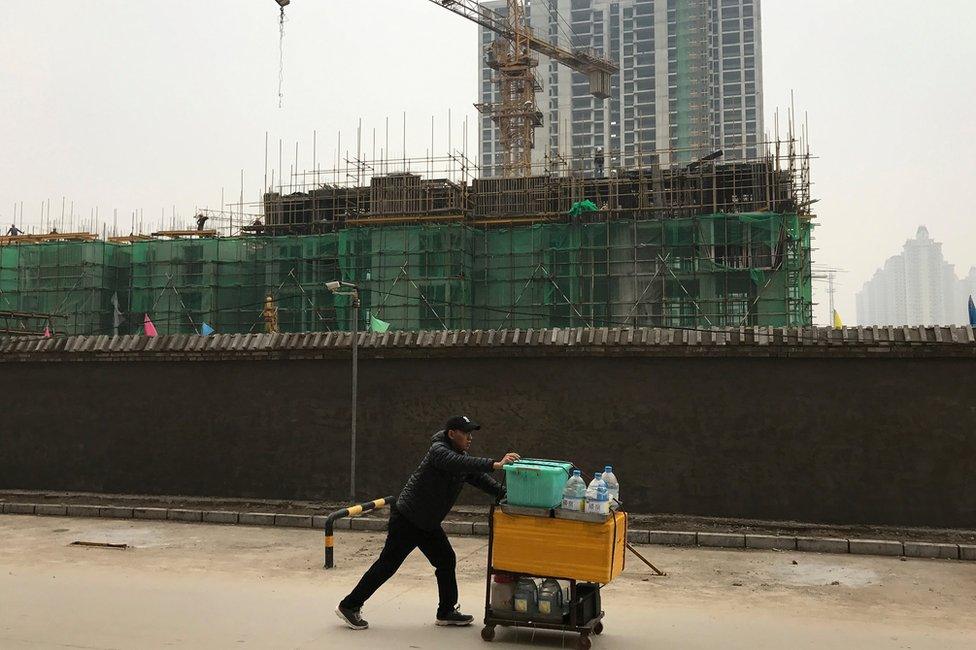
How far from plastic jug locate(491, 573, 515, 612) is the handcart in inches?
1.5

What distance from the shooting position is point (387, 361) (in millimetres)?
15523

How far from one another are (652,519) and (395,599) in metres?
6.17

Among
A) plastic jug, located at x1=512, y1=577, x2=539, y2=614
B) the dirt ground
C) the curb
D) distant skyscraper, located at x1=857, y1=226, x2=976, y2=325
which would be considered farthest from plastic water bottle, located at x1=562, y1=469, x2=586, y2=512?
distant skyscraper, located at x1=857, y1=226, x2=976, y2=325

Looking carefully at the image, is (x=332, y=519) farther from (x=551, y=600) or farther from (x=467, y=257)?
(x=467, y=257)

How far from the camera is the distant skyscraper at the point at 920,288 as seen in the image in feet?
396

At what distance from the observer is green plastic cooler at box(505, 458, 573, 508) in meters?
7.25

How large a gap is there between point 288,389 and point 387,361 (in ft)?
6.50

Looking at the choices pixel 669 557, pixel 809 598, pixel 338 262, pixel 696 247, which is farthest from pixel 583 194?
pixel 809 598

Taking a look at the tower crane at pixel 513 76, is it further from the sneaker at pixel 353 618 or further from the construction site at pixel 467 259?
the sneaker at pixel 353 618

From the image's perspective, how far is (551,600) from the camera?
7.26 metres

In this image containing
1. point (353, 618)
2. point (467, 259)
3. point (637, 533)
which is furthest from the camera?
point (467, 259)

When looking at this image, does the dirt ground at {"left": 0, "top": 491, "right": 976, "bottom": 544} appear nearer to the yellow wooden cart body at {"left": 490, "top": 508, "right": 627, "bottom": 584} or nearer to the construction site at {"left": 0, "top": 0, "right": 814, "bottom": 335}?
the yellow wooden cart body at {"left": 490, "top": 508, "right": 627, "bottom": 584}

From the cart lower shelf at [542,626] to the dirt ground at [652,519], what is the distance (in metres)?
6.27

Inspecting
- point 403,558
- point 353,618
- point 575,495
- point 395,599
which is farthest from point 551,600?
point 395,599
